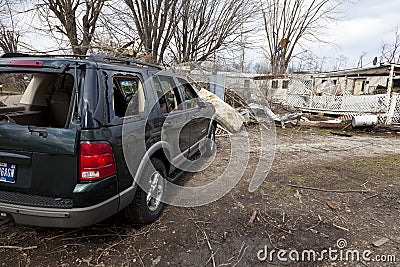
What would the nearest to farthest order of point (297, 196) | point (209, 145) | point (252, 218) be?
point (252, 218) < point (297, 196) < point (209, 145)

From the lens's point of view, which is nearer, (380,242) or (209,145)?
(380,242)

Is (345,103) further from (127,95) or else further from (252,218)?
(127,95)

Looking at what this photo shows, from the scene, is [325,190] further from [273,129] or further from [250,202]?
[273,129]

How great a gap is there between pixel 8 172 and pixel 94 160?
77cm

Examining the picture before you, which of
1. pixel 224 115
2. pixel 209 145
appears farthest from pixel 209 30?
pixel 209 145

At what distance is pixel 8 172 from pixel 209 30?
1173 centimetres

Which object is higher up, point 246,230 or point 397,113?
point 397,113

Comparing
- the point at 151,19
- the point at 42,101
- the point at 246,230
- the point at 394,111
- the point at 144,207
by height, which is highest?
the point at 151,19

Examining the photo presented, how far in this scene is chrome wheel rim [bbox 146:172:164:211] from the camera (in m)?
2.81

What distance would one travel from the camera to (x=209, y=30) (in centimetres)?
1216

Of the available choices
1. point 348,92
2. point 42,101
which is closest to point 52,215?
point 42,101

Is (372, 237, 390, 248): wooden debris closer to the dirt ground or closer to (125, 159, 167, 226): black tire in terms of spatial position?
the dirt ground

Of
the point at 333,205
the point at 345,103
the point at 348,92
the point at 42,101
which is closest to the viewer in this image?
the point at 42,101

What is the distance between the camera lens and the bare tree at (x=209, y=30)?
11844 mm
